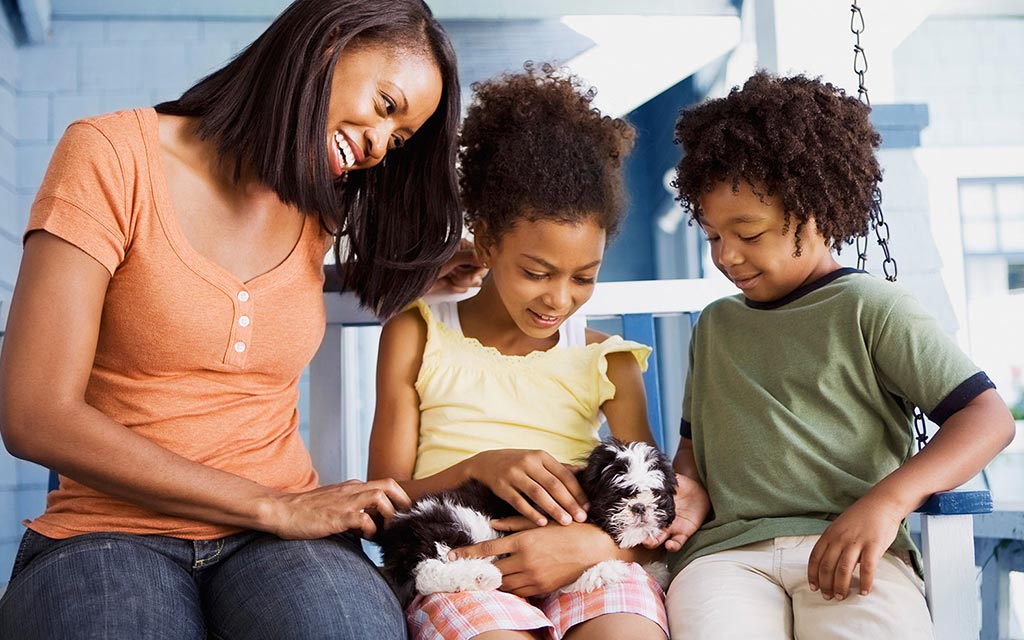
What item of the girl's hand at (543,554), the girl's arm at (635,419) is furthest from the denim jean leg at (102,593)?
the girl's arm at (635,419)

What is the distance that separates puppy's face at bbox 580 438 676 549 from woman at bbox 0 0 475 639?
14.3 inches

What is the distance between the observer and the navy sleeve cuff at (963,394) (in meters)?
1.63

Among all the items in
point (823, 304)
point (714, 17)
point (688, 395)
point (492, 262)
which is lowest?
point (688, 395)

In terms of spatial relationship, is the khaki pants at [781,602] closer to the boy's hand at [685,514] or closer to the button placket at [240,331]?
the boy's hand at [685,514]

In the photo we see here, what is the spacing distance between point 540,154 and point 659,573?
890 millimetres

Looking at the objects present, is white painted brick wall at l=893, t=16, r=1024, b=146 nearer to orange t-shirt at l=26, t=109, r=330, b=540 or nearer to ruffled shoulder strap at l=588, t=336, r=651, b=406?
ruffled shoulder strap at l=588, t=336, r=651, b=406

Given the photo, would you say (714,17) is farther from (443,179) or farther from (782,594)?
(782,594)

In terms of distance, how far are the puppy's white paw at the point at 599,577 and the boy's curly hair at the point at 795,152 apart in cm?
73

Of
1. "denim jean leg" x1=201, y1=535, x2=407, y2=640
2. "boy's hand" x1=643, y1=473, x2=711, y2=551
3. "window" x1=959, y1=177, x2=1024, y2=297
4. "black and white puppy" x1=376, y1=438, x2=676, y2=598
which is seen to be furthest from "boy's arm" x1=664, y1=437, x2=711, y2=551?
"window" x1=959, y1=177, x2=1024, y2=297

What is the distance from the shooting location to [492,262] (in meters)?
2.09

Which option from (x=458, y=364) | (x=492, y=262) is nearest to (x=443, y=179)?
(x=492, y=262)

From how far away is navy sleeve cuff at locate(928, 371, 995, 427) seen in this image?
1.63 m

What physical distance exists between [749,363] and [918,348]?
0.35 meters

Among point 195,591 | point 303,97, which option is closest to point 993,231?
point 303,97
